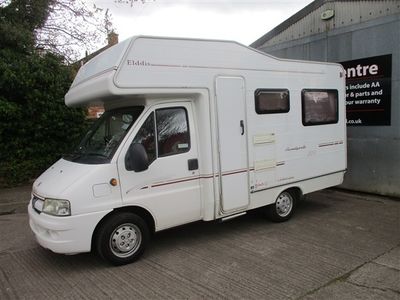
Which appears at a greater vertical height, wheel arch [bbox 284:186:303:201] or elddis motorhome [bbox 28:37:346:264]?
elddis motorhome [bbox 28:37:346:264]

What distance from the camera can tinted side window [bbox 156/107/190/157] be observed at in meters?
5.24

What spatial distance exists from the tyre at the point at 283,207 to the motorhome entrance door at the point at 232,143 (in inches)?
30.0

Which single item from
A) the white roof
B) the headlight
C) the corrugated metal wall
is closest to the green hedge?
the white roof

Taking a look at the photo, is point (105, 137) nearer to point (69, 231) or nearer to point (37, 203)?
point (37, 203)

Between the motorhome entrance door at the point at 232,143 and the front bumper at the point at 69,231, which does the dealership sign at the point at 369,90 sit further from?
the front bumper at the point at 69,231

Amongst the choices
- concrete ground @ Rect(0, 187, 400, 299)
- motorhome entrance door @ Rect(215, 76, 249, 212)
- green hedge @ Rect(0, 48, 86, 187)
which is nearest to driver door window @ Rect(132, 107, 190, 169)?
motorhome entrance door @ Rect(215, 76, 249, 212)

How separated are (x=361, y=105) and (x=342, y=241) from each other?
390 cm

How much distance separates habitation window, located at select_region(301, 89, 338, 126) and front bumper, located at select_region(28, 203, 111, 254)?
3830 mm

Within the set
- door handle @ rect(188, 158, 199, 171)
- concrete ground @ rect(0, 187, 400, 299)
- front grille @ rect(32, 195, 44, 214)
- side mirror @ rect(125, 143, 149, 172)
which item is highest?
side mirror @ rect(125, 143, 149, 172)

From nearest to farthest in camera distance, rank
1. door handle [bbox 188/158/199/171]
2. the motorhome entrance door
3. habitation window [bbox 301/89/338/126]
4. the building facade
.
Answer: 1. door handle [bbox 188/158/199/171]
2. the motorhome entrance door
3. habitation window [bbox 301/89/338/126]
4. the building facade

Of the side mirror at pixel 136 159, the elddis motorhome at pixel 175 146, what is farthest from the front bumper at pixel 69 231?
the side mirror at pixel 136 159

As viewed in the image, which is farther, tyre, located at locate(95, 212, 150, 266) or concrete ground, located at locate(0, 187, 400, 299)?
tyre, located at locate(95, 212, 150, 266)

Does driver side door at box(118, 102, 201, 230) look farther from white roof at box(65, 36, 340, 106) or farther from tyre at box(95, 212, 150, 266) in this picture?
white roof at box(65, 36, 340, 106)

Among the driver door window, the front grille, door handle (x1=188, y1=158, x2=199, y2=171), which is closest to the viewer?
the front grille
